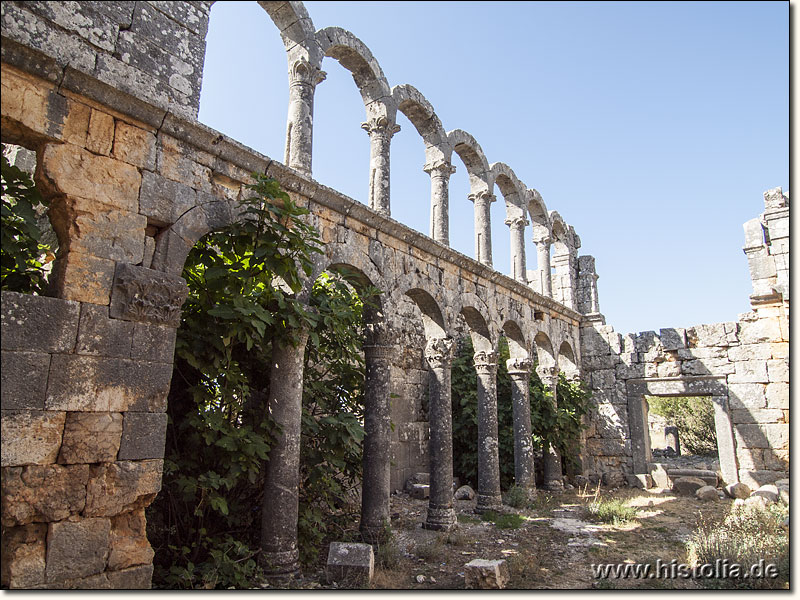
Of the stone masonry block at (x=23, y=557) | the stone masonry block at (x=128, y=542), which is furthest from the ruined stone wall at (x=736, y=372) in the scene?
the stone masonry block at (x=23, y=557)

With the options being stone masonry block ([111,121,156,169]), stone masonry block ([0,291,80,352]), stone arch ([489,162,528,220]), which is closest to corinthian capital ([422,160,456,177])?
stone arch ([489,162,528,220])

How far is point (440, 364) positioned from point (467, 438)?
3382mm

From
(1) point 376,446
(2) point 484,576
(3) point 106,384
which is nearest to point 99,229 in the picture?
(3) point 106,384

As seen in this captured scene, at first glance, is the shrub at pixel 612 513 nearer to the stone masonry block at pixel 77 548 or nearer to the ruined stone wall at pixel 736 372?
the ruined stone wall at pixel 736 372

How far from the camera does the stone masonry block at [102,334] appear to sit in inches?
155

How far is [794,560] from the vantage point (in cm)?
446

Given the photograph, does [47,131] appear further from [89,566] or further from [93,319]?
[89,566]

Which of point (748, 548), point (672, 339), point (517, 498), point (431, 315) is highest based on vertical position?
point (672, 339)

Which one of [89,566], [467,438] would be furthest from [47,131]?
[467,438]

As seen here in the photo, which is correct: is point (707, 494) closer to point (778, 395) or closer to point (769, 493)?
point (769, 493)

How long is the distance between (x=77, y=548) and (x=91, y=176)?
259 centimetres

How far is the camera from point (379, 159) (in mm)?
7805

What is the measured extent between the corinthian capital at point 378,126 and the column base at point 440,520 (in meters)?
5.19

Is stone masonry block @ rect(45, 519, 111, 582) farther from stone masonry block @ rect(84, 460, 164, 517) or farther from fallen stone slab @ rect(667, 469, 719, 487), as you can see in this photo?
fallen stone slab @ rect(667, 469, 719, 487)
